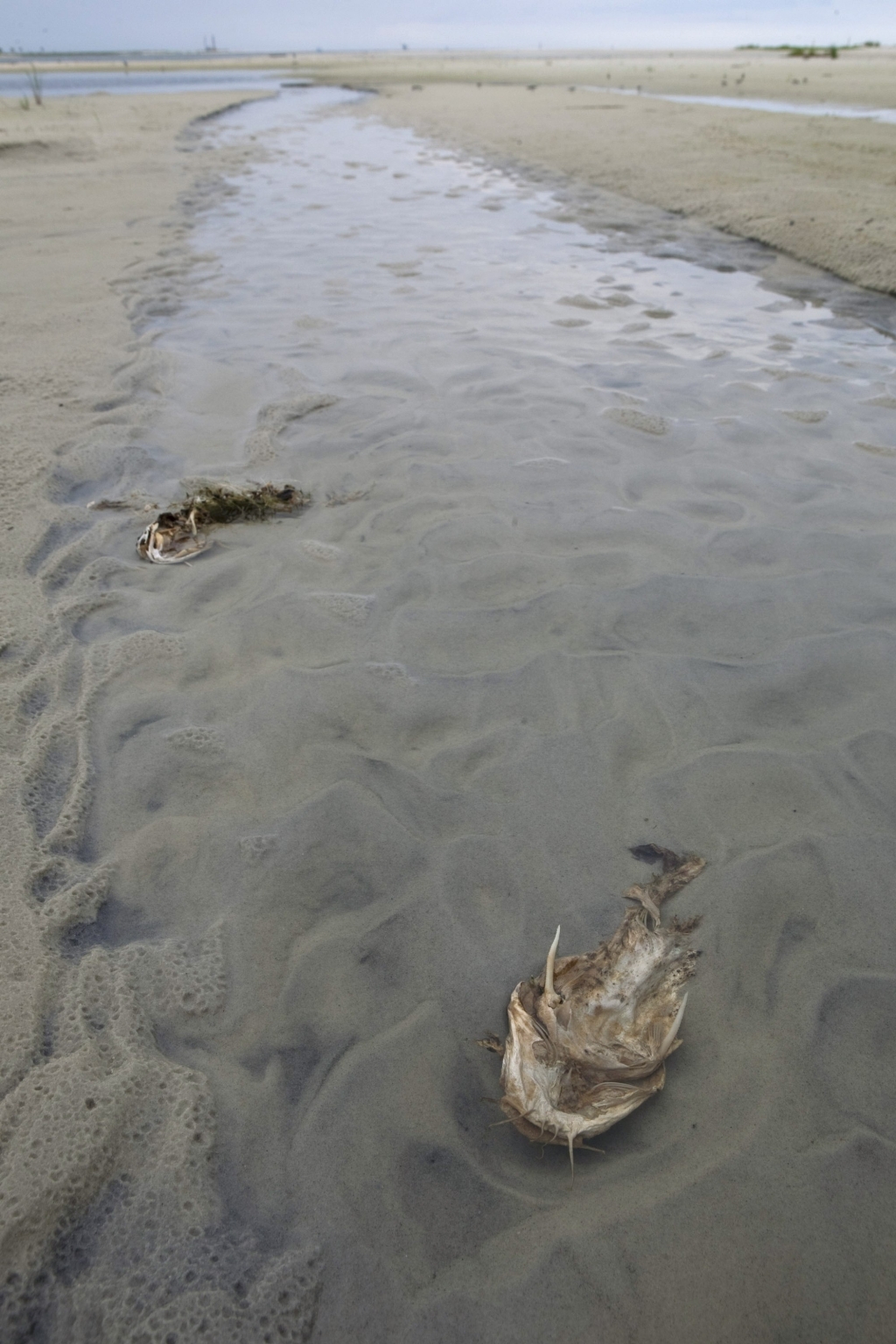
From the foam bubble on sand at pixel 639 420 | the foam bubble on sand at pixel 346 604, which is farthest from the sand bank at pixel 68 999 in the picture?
the foam bubble on sand at pixel 639 420

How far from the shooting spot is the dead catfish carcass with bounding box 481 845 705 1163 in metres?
1.31

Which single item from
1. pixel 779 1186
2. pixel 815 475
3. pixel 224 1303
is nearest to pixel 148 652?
pixel 224 1303

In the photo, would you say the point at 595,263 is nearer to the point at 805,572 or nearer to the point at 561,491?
the point at 561,491

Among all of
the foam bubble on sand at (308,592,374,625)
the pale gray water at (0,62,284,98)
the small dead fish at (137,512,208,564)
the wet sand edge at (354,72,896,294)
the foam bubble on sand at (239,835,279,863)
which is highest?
the pale gray water at (0,62,284,98)

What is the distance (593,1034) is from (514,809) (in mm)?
606

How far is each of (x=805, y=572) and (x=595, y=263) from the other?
4.85 metres

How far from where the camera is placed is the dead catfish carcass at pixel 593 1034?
1311mm

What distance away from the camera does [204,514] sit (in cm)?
293

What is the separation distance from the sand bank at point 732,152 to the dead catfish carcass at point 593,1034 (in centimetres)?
594

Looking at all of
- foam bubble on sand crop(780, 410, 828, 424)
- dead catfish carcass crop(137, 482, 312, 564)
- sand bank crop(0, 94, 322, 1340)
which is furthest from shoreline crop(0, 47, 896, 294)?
sand bank crop(0, 94, 322, 1340)

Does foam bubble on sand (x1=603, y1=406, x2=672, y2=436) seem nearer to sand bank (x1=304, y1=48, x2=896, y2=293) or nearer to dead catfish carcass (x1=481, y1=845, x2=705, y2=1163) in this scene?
dead catfish carcass (x1=481, y1=845, x2=705, y2=1163)

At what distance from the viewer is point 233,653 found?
7.74 feet

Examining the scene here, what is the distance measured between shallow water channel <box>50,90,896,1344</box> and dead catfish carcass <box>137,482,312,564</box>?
79mm

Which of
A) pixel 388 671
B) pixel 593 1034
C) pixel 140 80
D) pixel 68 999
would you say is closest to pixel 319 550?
pixel 388 671
